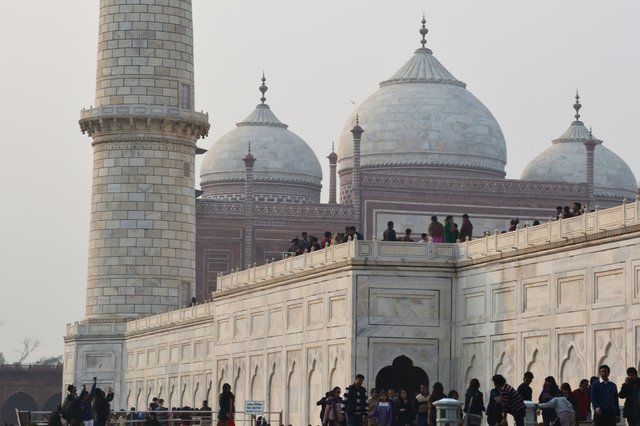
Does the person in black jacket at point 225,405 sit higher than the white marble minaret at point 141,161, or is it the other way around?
the white marble minaret at point 141,161

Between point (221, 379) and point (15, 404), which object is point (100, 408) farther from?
point (15, 404)

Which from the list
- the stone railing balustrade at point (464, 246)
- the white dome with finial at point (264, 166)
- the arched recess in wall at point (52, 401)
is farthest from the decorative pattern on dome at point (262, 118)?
the stone railing balustrade at point (464, 246)

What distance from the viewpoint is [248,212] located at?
6184cm

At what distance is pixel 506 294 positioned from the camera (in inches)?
1374

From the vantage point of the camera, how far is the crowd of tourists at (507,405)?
22.6 meters

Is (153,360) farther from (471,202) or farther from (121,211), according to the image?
(471,202)

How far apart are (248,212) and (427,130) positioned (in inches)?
301

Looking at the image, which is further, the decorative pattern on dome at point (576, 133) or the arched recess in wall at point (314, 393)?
the decorative pattern on dome at point (576, 133)

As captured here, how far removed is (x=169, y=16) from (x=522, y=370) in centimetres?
2211

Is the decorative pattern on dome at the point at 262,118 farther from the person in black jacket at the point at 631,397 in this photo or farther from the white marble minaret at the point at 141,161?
the person in black jacket at the point at 631,397

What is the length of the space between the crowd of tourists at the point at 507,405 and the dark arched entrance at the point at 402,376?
6.27 m

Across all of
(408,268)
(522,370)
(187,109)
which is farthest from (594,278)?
(187,109)

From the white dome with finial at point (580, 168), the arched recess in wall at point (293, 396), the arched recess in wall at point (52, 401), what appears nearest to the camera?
the arched recess in wall at point (293, 396)

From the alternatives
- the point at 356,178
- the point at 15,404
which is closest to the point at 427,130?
the point at 356,178
